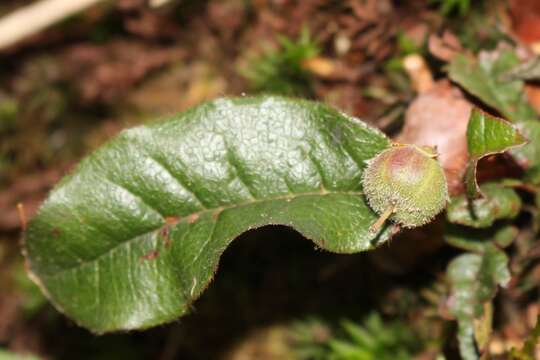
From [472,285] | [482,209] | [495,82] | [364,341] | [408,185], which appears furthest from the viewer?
[364,341]

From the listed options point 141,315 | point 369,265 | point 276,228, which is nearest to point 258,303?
point 276,228

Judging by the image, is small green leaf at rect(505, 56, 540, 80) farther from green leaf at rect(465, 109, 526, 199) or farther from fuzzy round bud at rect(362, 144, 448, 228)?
fuzzy round bud at rect(362, 144, 448, 228)

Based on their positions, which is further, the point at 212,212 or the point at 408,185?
the point at 212,212

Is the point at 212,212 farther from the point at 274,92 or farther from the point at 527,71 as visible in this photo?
the point at 527,71

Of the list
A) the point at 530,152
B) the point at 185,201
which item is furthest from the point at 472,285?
the point at 185,201

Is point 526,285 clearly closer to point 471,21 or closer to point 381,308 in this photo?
point 381,308
